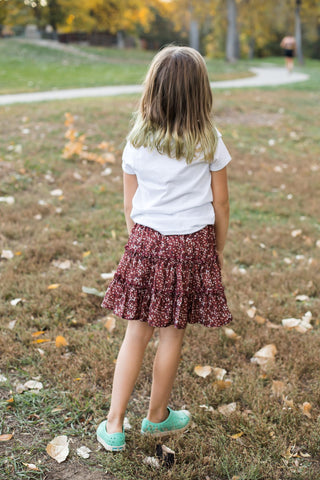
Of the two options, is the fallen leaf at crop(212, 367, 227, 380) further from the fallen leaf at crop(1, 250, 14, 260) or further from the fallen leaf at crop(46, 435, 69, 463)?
the fallen leaf at crop(1, 250, 14, 260)

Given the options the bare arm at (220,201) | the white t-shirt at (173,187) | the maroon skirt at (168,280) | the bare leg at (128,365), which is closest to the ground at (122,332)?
the bare leg at (128,365)

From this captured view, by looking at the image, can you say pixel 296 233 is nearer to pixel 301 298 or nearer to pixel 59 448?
pixel 301 298

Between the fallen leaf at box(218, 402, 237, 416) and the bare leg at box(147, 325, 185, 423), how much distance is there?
351mm

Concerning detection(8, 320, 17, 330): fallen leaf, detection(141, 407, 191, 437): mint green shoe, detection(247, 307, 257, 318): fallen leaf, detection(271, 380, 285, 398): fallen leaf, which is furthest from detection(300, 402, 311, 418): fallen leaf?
detection(8, 320, 17, 330): fallen leaf

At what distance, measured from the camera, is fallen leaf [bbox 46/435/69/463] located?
1950 mm

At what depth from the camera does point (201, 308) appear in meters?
1.91

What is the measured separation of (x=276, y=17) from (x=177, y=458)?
33.4 m

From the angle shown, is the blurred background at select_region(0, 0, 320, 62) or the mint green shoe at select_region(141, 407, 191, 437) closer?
the mint green shoe at select_region(141, 407, 191, 437)

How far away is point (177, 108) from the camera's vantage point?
176cm

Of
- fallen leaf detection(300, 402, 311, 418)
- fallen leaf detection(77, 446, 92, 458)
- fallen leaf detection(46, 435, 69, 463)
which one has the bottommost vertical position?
fallen leaf detection(300, 402, 311, 418)

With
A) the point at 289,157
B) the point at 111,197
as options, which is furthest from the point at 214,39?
the point at 111,197

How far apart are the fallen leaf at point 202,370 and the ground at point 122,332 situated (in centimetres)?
3

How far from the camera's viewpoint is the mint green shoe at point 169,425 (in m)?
2.07

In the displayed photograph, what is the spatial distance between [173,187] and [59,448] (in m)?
1.23
